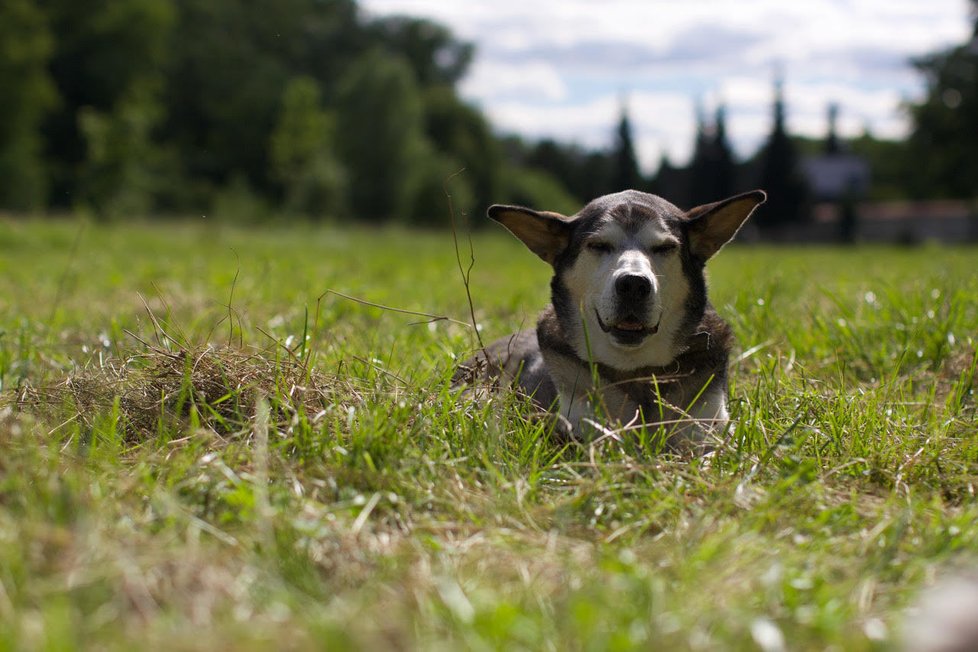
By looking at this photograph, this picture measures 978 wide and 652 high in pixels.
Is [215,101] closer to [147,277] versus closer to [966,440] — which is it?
[147,277]

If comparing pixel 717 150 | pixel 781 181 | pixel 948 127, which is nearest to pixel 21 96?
pixel 717 150

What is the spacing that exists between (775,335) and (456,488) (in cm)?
326

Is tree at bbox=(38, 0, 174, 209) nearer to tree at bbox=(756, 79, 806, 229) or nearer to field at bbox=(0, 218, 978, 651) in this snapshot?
tree at bbox=(756, 79, 806, 229)

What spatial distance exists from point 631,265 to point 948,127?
48044 millimetres

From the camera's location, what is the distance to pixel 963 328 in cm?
560

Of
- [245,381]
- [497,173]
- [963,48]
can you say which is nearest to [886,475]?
[245,381]

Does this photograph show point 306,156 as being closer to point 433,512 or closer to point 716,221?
point 716,221

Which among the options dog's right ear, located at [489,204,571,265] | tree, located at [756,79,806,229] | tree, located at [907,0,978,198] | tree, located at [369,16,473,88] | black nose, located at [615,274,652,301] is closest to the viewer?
black nose, located at [615,274,652,301]

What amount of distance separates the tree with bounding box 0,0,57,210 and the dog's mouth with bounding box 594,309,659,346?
42.8m

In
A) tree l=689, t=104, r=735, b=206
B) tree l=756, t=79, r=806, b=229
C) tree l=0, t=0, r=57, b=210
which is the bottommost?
tree l=756, t=79, r=806, b=229

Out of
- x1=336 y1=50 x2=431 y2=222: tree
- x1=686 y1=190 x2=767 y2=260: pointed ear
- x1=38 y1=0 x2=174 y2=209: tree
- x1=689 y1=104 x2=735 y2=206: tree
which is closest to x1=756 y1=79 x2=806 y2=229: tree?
x1=689 y1=104 x2=735 y2=206: tree

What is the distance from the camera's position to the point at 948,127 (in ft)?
150

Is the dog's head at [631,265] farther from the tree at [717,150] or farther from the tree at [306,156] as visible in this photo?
the tree at [717,150]

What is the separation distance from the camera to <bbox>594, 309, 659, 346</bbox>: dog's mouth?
167 inches
